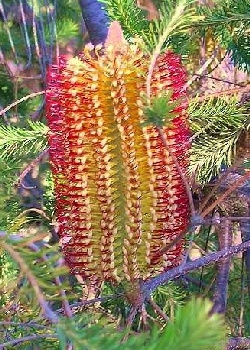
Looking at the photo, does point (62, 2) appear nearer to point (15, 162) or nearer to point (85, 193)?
point (15, 162)

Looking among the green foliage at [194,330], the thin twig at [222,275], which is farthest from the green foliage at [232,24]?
the green foliage at [194,330]

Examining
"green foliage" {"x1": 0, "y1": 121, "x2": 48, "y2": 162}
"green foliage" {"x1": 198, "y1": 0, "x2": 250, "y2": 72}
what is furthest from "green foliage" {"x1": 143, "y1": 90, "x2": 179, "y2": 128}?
"green foliage" {"x1": 0, "y1": 121, "x2": 48, "y2": 162}

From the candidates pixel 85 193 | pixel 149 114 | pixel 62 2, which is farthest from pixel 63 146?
pixel 62 2

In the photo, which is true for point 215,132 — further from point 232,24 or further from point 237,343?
point 237,343

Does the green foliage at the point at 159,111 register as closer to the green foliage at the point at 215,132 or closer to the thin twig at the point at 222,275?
the green foliage at the point at 215,132

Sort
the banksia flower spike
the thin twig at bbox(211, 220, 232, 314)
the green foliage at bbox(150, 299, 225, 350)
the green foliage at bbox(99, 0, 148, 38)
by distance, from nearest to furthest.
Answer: the green foliage at bbox(150, 299, 225, 350) → the banksia flower spike → the green foliage at bbox(99, 0, 148, 38) → the thin twig at bbox(211, 220, 232, 314)

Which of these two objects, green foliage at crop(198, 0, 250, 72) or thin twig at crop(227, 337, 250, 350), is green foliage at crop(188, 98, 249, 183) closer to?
green foliage at crop(198, 0, 250, 72)
